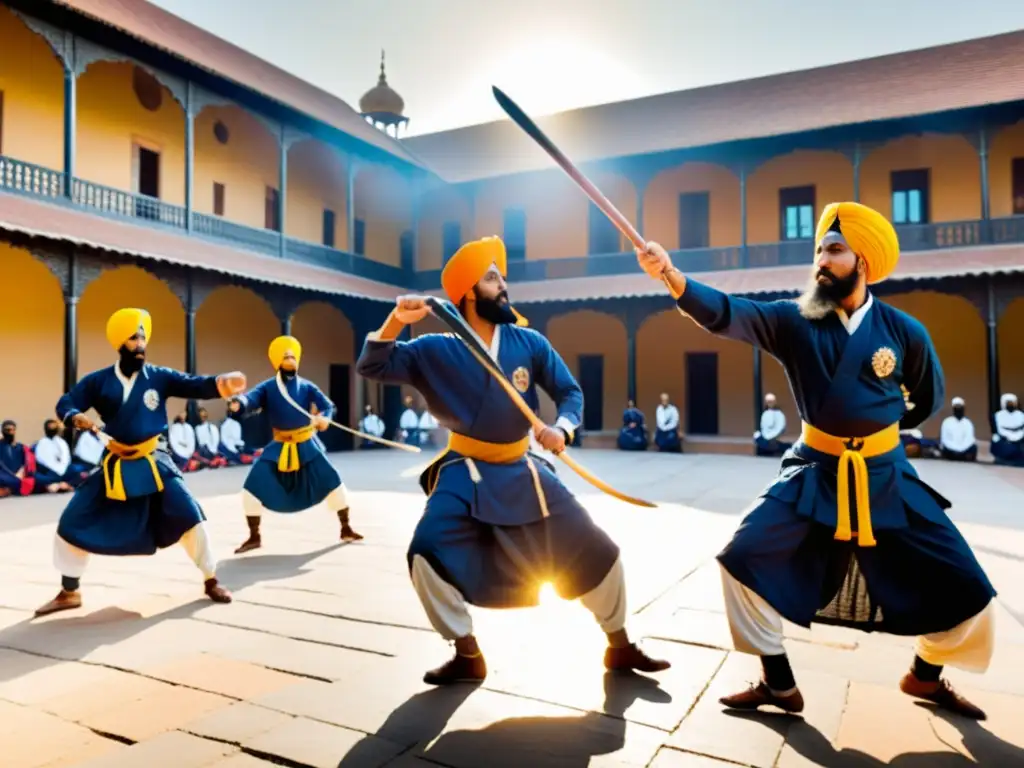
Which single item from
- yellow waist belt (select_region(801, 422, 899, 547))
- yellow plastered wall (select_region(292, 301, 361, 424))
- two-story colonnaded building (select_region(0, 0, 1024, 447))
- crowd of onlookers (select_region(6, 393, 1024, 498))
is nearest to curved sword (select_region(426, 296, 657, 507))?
yellow waist belt (select_region(801, 422, 899, 547))

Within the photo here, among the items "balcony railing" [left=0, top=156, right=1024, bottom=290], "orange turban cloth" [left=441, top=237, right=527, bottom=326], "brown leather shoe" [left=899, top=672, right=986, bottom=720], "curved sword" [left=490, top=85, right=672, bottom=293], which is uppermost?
"balcony railing" [left=0, top=156, right=1024, bottom=290]

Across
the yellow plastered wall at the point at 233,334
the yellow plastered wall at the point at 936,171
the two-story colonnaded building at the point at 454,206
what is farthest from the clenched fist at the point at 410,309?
the yellow plastered wall at the point at 936,171

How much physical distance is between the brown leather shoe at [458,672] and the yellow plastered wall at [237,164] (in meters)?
13.1

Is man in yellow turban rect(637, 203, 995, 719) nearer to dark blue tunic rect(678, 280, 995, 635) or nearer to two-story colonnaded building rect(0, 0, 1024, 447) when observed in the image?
dark blue tunic rect(678, 280, 995, 635)

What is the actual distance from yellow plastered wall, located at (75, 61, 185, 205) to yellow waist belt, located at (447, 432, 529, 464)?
38.5 feet

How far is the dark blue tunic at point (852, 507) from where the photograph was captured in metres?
2.19

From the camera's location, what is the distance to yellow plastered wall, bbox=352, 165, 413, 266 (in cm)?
1855

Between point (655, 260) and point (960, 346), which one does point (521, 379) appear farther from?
point (960, 346)

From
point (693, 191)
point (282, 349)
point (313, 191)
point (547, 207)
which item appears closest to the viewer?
point (282, 349)

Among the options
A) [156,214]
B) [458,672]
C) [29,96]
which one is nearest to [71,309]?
[156,214]

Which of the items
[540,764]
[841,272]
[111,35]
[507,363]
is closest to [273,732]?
[540,764]

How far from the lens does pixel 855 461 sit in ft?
7.39

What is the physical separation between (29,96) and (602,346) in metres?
12.7

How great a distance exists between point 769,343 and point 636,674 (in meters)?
1.28
